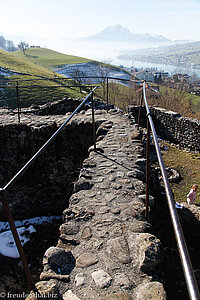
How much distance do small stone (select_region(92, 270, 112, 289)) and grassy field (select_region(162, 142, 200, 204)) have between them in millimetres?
5138

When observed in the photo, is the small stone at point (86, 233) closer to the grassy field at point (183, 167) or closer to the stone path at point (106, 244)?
the stone path at point (106, 244)

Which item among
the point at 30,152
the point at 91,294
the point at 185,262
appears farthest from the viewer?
the point at 30,152

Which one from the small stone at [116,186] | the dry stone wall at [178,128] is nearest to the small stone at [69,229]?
the small stone at [116,186]

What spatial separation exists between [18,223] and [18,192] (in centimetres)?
101

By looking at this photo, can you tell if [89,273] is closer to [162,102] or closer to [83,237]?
[83,237]

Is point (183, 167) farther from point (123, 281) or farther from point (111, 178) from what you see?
point (123, 281)

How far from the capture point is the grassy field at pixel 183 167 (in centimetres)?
706

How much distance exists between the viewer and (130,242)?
230cm

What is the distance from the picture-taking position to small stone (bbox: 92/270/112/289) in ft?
6.09

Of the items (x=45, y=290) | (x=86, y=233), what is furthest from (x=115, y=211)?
(x=45, y=290)

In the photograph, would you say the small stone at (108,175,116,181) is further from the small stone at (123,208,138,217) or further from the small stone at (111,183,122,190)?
the small stone at (123,208,138,217)

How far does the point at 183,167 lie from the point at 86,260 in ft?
24.6

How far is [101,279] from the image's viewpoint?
1.90 meters

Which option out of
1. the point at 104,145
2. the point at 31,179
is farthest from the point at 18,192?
the point at 104,145
